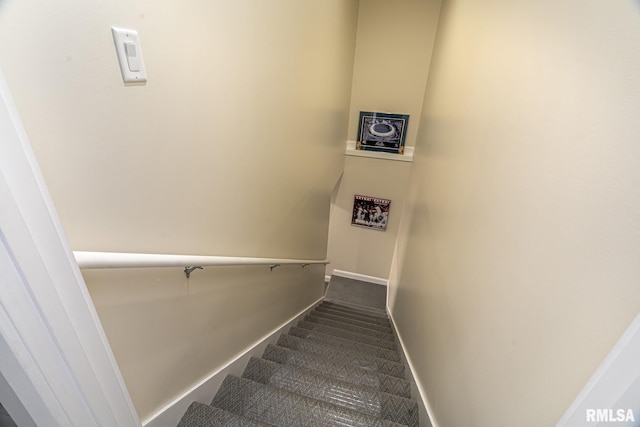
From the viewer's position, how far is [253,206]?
4.96ft

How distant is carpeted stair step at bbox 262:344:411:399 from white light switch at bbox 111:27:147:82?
1.81 m

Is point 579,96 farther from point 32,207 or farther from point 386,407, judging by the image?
point 386,407

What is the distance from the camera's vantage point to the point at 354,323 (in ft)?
11.3

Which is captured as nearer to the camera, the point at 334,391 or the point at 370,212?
the point at 334,391

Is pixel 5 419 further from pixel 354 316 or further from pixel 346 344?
pixel 354 316

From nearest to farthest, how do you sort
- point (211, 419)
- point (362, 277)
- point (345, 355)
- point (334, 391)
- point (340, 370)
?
point (211, 419) < point (334, 391) < point (340, 370) < point (345, 355) < point (362, 277)

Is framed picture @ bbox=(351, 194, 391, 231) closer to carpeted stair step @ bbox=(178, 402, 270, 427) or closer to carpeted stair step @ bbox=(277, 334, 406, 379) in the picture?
carpeted stair step @ bbox=(277, 334, 406, 379)

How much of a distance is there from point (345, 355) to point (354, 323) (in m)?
1.34

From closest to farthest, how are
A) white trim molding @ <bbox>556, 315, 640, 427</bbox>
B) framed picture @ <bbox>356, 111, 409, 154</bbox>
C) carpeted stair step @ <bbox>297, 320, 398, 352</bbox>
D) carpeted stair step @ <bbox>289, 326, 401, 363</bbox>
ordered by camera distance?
white trim molding @ <bbox>556, 315, 640, 427</bbox>
carpeted stair step @ <bbox>289, 326, 401, 363</bbox>
carpeted stair step @ <bbox>297, 320, 398, 352</bbox>
framed picture @ <bbox>356, 111, 409, 154</bbox>

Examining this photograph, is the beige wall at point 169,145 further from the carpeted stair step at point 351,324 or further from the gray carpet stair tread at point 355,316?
the gray carpet stair tread at point 355,316

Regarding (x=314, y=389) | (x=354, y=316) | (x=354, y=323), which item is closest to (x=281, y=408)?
(x=314, y=389)

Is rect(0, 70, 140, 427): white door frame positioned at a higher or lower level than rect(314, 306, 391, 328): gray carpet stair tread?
higher

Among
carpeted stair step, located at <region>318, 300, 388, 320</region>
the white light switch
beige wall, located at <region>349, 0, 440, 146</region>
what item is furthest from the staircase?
beige wall, located at <region>349, 0, 440, 146</region>

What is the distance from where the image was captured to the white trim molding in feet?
1.51
